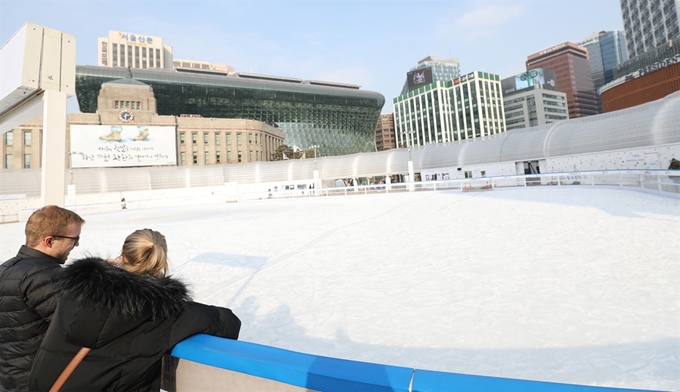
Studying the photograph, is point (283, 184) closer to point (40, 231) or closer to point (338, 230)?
point (338, 230)

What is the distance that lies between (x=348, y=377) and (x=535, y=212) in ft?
40.9

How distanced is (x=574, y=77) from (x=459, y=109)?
82.7 meters

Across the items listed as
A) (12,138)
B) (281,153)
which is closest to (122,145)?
(12,138)

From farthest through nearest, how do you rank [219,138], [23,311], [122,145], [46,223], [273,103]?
[273,103], [219,138], [122,145], [46,223], [23,311]

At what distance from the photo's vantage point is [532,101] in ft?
436

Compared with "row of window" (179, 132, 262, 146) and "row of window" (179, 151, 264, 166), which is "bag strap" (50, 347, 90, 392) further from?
"row of window" (179, 132, 262, 146)

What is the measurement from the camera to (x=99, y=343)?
132 cm

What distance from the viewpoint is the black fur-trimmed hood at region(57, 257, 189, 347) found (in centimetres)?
128

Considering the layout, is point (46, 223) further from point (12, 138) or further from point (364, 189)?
point (12, 138)

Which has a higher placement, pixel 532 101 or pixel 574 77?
pixel 574 77

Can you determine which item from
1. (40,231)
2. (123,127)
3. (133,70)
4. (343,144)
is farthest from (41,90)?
(343,144)

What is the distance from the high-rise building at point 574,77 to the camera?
558ft

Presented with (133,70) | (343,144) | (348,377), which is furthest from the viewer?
(343,144)

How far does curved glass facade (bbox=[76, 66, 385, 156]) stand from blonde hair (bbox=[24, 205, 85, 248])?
8957 centimetres
